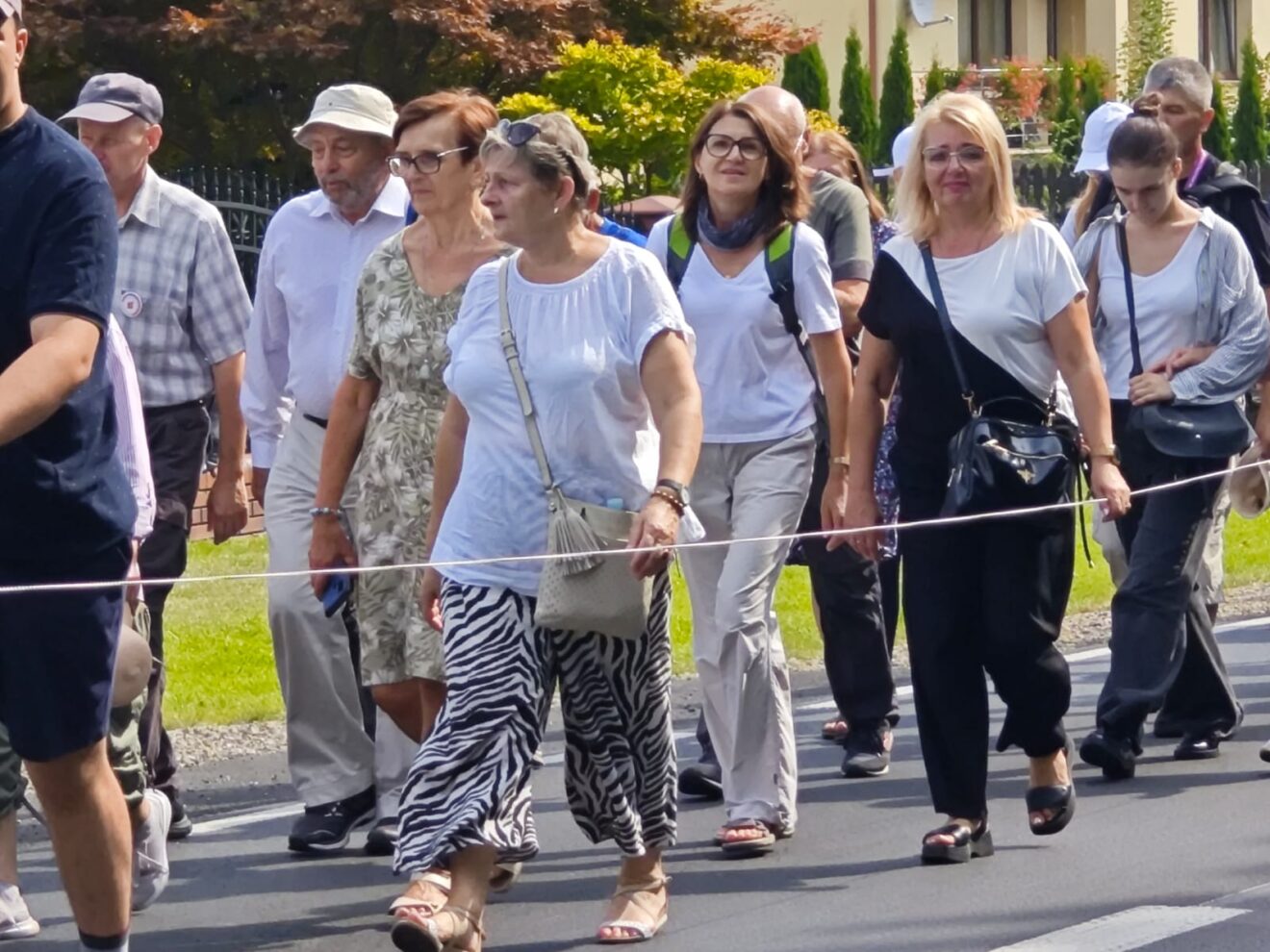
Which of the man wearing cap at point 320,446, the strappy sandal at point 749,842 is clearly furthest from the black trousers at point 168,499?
the strappy sandal at point 749,842

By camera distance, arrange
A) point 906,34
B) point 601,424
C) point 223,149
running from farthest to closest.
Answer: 1. point 906,34
2. point 223,149
3. point 601,424

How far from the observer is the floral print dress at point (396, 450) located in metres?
6.46

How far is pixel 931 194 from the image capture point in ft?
21.8

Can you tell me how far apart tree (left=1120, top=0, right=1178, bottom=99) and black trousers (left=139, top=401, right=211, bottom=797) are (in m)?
36.1

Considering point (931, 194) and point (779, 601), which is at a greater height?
point (931, 194)

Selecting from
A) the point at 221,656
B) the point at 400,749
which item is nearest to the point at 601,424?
the point at 400,749

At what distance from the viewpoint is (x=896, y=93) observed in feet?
128

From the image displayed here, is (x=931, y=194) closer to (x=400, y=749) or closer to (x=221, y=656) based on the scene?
(x=400, y=749)

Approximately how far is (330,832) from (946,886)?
5.59 ft

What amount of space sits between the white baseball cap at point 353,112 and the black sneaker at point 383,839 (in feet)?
6.10

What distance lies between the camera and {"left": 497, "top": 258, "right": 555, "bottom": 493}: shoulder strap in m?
5.56

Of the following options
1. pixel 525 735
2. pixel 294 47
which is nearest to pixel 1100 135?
pixel 525 735

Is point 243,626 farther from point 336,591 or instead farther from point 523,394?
point 523,394

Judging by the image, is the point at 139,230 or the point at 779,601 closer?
the point at 139,230
